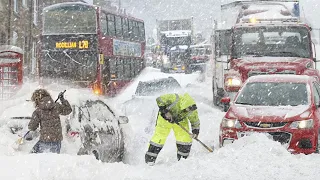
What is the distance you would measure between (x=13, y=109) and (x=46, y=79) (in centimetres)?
1226

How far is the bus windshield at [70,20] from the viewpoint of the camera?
1958 centimetres

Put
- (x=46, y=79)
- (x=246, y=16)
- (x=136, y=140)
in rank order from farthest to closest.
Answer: (x=46, y=79)
(x=246, y=16)
(x=136, y=140)

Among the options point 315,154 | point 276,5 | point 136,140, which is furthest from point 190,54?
point 315,154

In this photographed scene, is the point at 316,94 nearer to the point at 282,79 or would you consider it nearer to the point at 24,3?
the point at 282,79

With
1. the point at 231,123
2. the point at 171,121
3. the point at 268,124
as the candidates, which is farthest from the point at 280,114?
the point at 171,121

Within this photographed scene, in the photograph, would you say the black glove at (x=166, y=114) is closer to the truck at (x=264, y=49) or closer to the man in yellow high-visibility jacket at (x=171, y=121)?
the man in yellow high-visibility jacket at (x=171, y=121)

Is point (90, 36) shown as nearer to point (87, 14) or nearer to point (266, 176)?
point (87, 14)

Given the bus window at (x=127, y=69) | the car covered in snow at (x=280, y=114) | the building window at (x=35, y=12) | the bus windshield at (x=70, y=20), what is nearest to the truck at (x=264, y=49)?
the car covered in snow at (x=280, y=114)

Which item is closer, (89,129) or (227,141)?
(89,129)

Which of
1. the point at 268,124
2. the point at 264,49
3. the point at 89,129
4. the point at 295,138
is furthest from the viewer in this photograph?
the point at 264,49

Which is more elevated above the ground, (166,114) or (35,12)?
(35,12)

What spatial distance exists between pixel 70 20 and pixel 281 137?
13.1 metres

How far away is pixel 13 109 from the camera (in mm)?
8844

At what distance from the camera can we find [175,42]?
37812 mm
